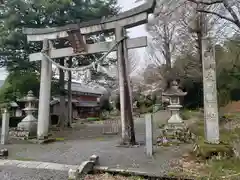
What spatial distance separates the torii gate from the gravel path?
10.7ft

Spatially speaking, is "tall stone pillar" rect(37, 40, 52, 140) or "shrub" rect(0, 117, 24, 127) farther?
"shrub" rect(0, 117, 24, 127)

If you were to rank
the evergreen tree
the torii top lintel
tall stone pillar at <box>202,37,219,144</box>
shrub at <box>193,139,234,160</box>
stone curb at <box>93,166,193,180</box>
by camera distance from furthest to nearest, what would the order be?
the evergreen tree → the torii top lintel → tall stone pillar at <box>202,37,219,144</box> → shrub at <box>193,139,234,160</box> → stone curb at <box>93,166,193,180</box>

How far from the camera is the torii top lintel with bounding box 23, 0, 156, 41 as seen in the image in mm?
7586

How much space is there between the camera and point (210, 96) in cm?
583

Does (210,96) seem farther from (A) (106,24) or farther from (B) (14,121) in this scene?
(B) (14,121)

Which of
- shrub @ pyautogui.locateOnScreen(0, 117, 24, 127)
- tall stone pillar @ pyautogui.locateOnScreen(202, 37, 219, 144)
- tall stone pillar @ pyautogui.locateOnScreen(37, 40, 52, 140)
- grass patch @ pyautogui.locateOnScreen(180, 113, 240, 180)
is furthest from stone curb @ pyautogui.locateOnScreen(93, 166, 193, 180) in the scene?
shrub @ pyautogui.locateOnScreen(0, 117, 24, 127)

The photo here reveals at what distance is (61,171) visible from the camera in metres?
5.07

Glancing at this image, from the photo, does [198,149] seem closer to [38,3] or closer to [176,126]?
[176,126]

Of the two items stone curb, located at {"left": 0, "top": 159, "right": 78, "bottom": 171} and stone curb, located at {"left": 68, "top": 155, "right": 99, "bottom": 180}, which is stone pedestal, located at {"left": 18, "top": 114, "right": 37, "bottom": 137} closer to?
stone curb, located at {"left": 0, "top": 159, "right": 78, "bottom": 171}

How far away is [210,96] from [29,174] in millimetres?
4814

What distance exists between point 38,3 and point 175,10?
8.95m

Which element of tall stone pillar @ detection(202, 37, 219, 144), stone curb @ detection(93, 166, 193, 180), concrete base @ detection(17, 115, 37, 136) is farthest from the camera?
concrete base @ detection(17, 115, 37, 136)

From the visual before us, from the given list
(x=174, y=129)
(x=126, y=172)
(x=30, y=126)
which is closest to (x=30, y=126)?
(x=30, y=126)

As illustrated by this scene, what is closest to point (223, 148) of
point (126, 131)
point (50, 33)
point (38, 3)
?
point (126, 131)
